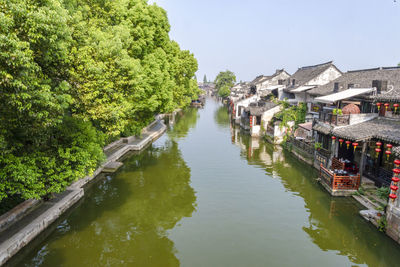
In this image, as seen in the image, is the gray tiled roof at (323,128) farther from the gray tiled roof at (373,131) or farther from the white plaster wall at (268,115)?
the white plaster wall at (268,115)

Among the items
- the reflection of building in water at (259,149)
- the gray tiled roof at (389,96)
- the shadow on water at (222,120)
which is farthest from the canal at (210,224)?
the shadow on water at (222,120)

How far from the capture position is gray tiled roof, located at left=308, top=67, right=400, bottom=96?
23.0m

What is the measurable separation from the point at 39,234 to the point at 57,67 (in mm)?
7182

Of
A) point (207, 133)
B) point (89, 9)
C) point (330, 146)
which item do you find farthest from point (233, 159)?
point (89, 9)

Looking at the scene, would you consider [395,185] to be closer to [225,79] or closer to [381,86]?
[381,86]

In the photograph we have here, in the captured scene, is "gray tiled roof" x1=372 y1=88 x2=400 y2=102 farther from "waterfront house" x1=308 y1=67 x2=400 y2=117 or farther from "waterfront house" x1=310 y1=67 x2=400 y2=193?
"waterfront house" x1=308 y1=67 x2=400 y2=117

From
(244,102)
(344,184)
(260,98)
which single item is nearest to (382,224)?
(344,184)

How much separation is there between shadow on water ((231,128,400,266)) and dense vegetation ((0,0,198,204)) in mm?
11516

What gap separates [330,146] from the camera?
21.6m

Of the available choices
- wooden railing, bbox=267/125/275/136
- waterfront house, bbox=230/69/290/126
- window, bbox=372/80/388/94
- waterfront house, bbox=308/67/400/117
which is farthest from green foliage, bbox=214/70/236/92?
window, bbox=372/80/388/94

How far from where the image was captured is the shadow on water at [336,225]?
11625 millimetres

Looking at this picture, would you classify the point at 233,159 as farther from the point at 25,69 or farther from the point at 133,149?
the point at 25,69

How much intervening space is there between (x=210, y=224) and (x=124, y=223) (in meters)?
4.23

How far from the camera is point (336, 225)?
1402 cm
